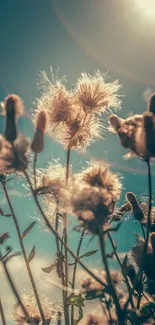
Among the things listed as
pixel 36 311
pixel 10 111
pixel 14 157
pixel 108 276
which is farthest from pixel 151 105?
pixel 36 311

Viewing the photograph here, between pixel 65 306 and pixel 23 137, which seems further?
pixel 23 137

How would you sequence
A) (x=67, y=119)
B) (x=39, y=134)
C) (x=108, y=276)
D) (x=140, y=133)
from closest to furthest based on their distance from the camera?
(x=108, y=276), (x=140, y=133), (x=39, y=134), (x=67, y=119)

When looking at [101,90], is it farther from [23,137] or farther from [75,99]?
[23,137]

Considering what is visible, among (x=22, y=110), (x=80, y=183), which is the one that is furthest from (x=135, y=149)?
(x=22, y=110)

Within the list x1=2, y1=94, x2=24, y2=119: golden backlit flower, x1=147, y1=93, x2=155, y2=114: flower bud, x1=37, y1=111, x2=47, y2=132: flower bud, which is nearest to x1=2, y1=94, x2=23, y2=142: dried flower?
x1=2, y1=94, x2=24, y2=119: golden backlit flower

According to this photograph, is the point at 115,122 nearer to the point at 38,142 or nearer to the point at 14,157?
the point at 38,142

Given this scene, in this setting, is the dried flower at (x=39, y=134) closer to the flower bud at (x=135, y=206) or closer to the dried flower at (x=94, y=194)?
the dried flower at (x=94, y=194)

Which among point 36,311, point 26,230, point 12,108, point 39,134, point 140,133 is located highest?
point 12,108

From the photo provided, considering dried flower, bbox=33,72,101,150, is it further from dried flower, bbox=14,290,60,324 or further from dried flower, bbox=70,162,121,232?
dried flower, bbox=14,290,60,324
